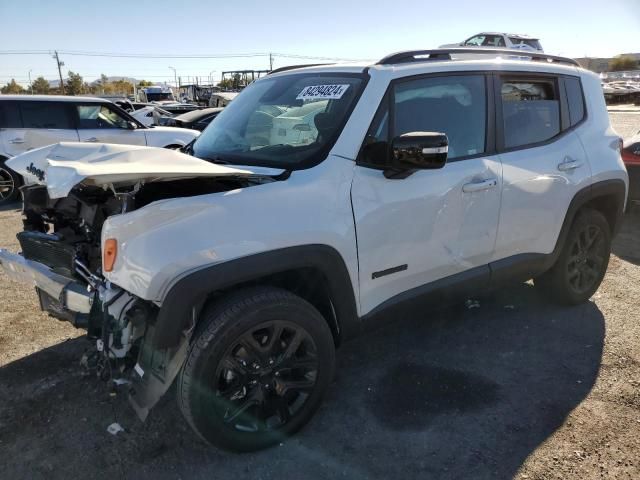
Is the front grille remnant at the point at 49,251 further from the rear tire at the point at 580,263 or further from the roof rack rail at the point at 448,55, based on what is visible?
the rear tire at the point at 580,263

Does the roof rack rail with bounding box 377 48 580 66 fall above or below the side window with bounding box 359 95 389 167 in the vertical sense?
above

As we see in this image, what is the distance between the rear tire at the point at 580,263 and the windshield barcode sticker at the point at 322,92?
7.39ft

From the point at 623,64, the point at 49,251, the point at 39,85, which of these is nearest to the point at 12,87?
the point at 39,85

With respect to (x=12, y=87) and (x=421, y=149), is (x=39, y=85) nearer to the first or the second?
(x=12, y=87)

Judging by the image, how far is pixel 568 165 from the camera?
3672 mm

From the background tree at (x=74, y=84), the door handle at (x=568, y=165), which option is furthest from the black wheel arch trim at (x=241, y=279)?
the background tree at (x=74, y=84)

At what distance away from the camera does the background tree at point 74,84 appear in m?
64.1

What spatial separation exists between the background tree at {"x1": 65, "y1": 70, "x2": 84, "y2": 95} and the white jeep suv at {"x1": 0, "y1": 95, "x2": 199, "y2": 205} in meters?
61.9

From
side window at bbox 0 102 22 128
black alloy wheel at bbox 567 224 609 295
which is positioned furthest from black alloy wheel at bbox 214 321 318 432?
side window at bbox 0 102 22 128

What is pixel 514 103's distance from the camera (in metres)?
3.50

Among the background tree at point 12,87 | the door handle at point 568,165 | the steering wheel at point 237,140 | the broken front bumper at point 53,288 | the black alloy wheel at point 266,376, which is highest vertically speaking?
the steering wheel at point 237,140

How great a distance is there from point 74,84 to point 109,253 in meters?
72.5

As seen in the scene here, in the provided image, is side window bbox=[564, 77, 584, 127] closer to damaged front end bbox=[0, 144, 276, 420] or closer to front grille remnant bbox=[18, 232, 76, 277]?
damaged front end bbox=[0, 144, 276, 420]

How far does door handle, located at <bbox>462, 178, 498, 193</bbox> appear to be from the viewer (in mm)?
3068
